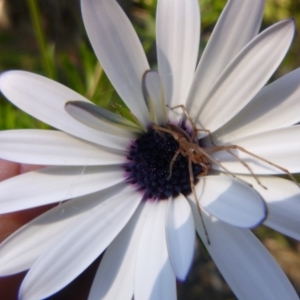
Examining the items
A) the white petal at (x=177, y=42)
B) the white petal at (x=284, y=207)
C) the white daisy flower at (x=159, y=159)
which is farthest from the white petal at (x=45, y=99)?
the white petal at (x=284, y=207)

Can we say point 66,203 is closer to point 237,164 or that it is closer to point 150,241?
point 150,241

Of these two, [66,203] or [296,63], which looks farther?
[296,63]

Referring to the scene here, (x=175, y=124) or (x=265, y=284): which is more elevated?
(x=175, y=124)

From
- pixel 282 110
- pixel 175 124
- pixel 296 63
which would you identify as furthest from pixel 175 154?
pixel 296 63

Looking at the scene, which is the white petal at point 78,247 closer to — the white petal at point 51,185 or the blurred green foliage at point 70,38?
the white petal at point 51,185

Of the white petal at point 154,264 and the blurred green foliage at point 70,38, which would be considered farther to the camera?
the blurred green foliage at point 70,38

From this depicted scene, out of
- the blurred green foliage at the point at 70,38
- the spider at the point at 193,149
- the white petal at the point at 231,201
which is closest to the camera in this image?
the white petal at the point at 231,201
